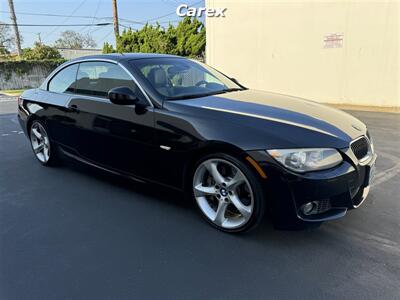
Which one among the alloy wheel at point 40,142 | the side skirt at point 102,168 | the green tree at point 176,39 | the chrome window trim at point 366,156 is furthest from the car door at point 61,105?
the green tree at point 176,39

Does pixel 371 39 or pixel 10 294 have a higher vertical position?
pixel 371 39

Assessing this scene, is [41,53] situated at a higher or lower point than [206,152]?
higher

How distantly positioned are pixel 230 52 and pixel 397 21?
17.4 ft

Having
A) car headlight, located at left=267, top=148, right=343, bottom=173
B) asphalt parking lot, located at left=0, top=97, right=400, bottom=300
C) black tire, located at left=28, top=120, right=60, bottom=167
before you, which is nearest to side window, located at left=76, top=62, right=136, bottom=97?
black tire, located at left=28, top=120, right=60, bottom=167

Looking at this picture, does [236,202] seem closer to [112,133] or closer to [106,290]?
[106,290]

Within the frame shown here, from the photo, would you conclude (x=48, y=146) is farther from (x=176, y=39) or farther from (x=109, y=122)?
(x=176, y=39)

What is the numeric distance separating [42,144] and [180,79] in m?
2.39

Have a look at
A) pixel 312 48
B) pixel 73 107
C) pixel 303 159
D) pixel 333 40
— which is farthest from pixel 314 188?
pixel 312 48

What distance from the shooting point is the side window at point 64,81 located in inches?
178

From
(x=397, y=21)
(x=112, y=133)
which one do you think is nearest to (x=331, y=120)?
(x=112, y=133)

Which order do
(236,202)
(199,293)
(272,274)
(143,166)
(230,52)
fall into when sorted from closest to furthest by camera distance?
(199,293), (272,274), (236,202), (143,166), (230,52)

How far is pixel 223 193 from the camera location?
10.2 ft

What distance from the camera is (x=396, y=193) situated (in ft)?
12.8

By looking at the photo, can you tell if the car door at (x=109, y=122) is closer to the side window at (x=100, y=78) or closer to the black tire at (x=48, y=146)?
the side window at (x=100, y=78)
